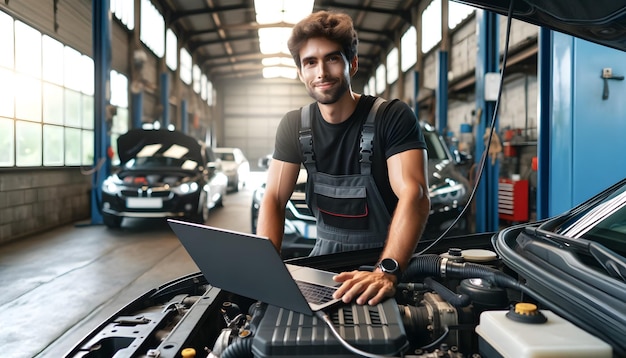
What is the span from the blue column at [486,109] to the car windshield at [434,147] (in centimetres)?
79

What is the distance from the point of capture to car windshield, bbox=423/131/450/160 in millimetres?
4727

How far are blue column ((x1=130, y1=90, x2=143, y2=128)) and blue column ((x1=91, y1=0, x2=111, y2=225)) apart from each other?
366 centimetres

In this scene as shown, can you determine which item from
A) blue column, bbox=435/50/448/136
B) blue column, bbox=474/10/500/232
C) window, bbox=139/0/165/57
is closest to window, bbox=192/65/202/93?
window, bbox=139/0/165/57

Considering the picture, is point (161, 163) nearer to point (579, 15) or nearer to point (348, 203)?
point (348, 203)

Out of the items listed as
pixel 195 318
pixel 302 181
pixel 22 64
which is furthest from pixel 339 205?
pixel 22 64

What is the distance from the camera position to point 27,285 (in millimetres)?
3676

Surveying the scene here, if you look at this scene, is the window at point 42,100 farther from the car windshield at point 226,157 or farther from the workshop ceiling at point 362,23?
the workshop ceiling at point 362,23

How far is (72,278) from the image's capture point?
388 centimetres

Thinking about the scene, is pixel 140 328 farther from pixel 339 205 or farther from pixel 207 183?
pixel 207 183

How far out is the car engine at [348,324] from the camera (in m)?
0.84

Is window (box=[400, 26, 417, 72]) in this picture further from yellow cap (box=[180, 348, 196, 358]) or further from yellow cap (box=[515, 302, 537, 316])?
yellow cap (box=[180, 348, 196, 358])

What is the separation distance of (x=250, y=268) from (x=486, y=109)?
5.05 metres

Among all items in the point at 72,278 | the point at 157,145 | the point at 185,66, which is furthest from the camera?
the point at 185,66

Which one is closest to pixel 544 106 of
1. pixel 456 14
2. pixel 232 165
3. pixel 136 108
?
pixel 456 14
